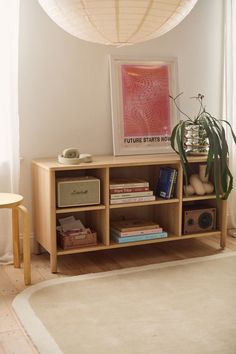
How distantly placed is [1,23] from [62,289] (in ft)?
5.42

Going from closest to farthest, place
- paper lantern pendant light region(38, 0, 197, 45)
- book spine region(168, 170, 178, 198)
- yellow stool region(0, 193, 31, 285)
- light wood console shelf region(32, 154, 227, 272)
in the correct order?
paper lantern pendant light region(38, 0, 197, 45) → yellow stool region(0, 193, 31, 285) → light wood console shelf region(32, 154, 227, 272) → book spine region(168, 170, 178, 198)

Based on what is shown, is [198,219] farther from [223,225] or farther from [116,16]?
[116,16]

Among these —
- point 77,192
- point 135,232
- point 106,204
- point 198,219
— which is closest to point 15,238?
point 77,192

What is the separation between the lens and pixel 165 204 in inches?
135

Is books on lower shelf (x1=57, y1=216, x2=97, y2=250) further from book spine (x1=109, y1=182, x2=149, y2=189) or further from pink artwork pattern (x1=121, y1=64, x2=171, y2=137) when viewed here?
pink artwork pattern (x1=121, y1=64, x2=171, y2=137)

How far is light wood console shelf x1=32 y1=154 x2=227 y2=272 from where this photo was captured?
2912 mm

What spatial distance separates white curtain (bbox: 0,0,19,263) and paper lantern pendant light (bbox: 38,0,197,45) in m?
1.60

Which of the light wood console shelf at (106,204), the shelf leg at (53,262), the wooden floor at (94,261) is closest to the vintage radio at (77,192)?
the light wood console shelf at (106,204)

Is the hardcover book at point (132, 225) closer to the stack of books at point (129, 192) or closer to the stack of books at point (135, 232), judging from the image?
the stack of books at point (135, 232)

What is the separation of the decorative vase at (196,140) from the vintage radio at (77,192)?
0.74 meters

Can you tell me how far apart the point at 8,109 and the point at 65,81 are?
48 cm

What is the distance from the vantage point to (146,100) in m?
3.49

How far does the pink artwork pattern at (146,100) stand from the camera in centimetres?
344

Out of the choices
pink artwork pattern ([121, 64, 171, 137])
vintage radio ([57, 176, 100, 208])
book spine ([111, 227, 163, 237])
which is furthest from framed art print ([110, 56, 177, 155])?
book spine ([111, 227, 163, 237])
